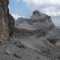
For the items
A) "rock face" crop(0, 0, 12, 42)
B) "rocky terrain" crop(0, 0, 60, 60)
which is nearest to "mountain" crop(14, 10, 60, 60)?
"rocky terrain" crop(0, 0, 60, 60)

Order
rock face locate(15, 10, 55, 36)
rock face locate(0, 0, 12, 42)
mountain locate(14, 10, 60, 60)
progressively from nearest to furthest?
1. rock face locate(0, 0, 12, 42)
2. mountain locate(14, 10, 60, 60)
3. rock face locate(15, 10, 55, 36)

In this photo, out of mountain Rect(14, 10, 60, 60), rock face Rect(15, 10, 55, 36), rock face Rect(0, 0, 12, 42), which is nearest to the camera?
rock face Rect(0, 0, 12, 42)

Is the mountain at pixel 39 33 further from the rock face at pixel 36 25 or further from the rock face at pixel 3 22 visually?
the rock face at pixel 3 22

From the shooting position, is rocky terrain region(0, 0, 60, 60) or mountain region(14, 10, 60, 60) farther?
mountain region(14, 10, 60, 60)

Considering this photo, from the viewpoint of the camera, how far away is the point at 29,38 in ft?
179

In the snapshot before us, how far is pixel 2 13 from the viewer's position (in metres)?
37.2

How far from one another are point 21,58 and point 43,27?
3329cm

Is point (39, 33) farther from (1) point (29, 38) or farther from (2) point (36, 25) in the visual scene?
(1) point (29, 38)

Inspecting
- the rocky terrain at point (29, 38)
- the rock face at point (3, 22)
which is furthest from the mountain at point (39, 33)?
the rock face at point (3, 22)

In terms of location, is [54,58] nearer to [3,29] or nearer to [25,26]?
[3,29]

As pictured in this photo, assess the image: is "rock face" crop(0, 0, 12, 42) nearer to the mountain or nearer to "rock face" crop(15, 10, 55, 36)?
the mountain

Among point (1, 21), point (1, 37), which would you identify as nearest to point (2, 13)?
point (1, 21)

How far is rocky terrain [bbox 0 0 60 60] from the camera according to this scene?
1319 inches

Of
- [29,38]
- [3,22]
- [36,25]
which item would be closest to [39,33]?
[36,25]
